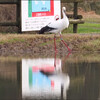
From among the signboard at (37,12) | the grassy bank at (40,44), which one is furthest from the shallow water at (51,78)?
the signboard at (37,12)

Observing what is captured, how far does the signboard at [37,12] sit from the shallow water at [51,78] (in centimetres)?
450

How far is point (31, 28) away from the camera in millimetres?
19406

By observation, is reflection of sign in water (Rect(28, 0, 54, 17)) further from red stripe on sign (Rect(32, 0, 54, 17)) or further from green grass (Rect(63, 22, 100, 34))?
green grass (Rect(63, 22, 100, 34))

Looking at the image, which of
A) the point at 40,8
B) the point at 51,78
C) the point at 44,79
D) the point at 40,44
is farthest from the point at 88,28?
the point at 44,79

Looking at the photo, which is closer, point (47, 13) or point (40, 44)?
point (40, 44)

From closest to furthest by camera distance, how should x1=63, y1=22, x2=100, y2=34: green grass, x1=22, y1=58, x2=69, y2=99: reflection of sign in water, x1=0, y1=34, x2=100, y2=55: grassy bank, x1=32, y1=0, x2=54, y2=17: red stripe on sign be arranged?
x1=22, y1=58, x2=69, y2=99: reflection of sign in water
x1=0, y1=34, x2=100, y2=55: grassy bank
x1=32, y1=0, x2=54, y2=17: red stripe on sign
x1=63, y1=22, x2=100, y2=34: green grass

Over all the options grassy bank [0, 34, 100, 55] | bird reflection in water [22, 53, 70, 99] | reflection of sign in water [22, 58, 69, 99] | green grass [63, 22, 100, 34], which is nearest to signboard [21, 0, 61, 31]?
green grass [63, 22, 100, 34]

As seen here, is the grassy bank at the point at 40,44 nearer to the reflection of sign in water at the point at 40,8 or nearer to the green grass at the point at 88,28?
the reflection of sign in water at the point at 40,8

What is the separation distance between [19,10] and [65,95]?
1104 cm

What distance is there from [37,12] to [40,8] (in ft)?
0.67

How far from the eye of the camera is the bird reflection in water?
30.3ft

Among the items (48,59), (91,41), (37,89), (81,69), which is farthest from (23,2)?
(37,89)

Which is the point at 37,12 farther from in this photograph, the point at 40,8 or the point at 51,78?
the point at 51,78

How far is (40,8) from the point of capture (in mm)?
19375
